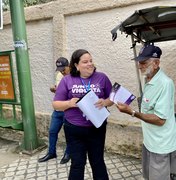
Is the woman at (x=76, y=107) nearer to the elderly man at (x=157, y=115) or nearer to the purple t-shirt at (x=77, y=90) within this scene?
the purple t-shirt at (x=77, y=90)

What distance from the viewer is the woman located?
296 centimetres

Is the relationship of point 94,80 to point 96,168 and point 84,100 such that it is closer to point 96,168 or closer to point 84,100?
point 84,100

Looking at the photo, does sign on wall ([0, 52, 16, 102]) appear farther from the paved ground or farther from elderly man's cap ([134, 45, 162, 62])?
elderly man's cap ([134, 45, 162, 62])

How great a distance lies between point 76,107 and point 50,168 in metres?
1.72

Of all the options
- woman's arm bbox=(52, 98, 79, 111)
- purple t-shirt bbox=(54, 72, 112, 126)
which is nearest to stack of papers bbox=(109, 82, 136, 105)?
purple t-shirt bbox=(54, 72, 112, 126)

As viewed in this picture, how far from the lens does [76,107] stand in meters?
2.98

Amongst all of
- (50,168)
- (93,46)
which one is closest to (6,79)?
(93,46)

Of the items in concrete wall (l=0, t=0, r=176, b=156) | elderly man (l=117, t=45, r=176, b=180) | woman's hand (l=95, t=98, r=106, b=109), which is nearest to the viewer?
elderly man (l=117, t=45, r=176, b=180)

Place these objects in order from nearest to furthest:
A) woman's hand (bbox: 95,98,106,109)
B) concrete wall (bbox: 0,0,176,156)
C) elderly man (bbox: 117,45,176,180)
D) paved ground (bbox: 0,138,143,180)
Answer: elderly man (bbox: 117,45,176,180), woman's hand (bbox: 95,98,106,109), paved ground (bbox: 0,138,143,180), concrete wall (bbox: 0,0,176,156)

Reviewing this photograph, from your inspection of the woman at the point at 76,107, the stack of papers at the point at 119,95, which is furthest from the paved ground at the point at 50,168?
the stack of papers at the point at 119,95

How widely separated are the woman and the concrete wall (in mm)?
1455

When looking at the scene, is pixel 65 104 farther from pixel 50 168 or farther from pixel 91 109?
pixel 50 168

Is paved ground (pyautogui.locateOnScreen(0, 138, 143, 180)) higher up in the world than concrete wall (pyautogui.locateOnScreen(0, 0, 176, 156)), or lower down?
lower down

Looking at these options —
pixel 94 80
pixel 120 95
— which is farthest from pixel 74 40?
pixel 120 95
